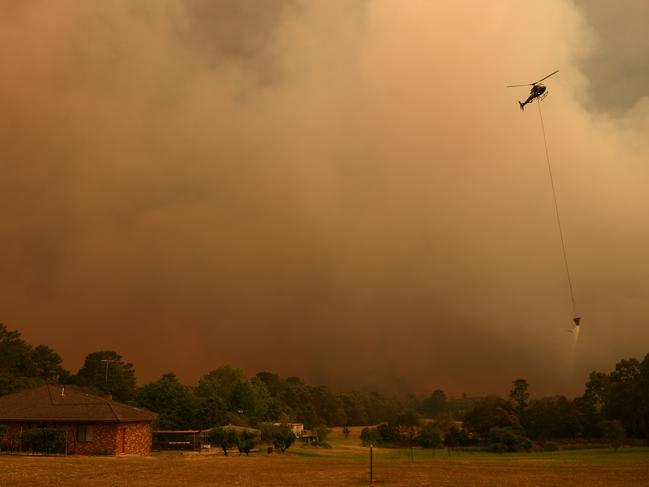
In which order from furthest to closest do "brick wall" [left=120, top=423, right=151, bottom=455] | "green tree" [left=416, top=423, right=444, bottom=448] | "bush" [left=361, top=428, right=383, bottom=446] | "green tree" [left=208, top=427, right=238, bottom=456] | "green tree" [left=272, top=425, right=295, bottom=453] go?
1. "bush" [left=361, top=428, right=383, bottom=446]
2. "green tree" [left=416, top=423, right=444, bottom=448]
3. "green tree" [left=272, top=425, right=295, bottom=453]
4. "green tree" [left=208, top=427, right=238, bottom=456]
5. "brick wall" [left=120, top=423, right=151, bottom=455]

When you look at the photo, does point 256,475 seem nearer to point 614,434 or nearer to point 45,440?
point 45,440

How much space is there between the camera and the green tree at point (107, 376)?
124m

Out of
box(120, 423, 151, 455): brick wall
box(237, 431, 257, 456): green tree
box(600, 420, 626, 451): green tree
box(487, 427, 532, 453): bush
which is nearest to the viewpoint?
box(120, 423, 151, 455): brick wall

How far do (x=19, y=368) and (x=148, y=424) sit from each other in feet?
237

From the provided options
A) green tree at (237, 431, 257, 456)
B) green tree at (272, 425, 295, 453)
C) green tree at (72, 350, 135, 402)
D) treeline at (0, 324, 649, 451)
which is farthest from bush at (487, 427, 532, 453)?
green tree at (72, 350, 135, 402)

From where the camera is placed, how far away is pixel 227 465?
143ft

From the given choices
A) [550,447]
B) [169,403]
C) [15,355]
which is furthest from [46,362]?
[550,447]

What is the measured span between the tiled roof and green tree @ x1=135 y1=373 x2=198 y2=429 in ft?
69.7

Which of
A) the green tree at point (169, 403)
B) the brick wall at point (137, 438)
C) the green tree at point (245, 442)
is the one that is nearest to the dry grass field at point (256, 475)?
the brick wall at point (137, 438)

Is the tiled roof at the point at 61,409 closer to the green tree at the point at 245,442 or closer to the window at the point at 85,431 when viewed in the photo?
the window at the point at 85,431

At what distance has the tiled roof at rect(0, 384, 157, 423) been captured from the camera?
51.1 m

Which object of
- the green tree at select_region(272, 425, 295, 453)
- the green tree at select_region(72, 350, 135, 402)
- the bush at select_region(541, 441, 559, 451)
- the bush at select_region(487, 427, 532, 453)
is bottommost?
the bush at select_region(541, 441, 559, 451)

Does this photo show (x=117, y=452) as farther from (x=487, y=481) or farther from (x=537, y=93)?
(x=537, y=93)

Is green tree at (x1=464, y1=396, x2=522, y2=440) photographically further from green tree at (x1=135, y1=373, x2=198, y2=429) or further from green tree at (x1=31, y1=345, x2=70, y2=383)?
green tree at (x1=31, y1=345, x2=70, y2=383)
